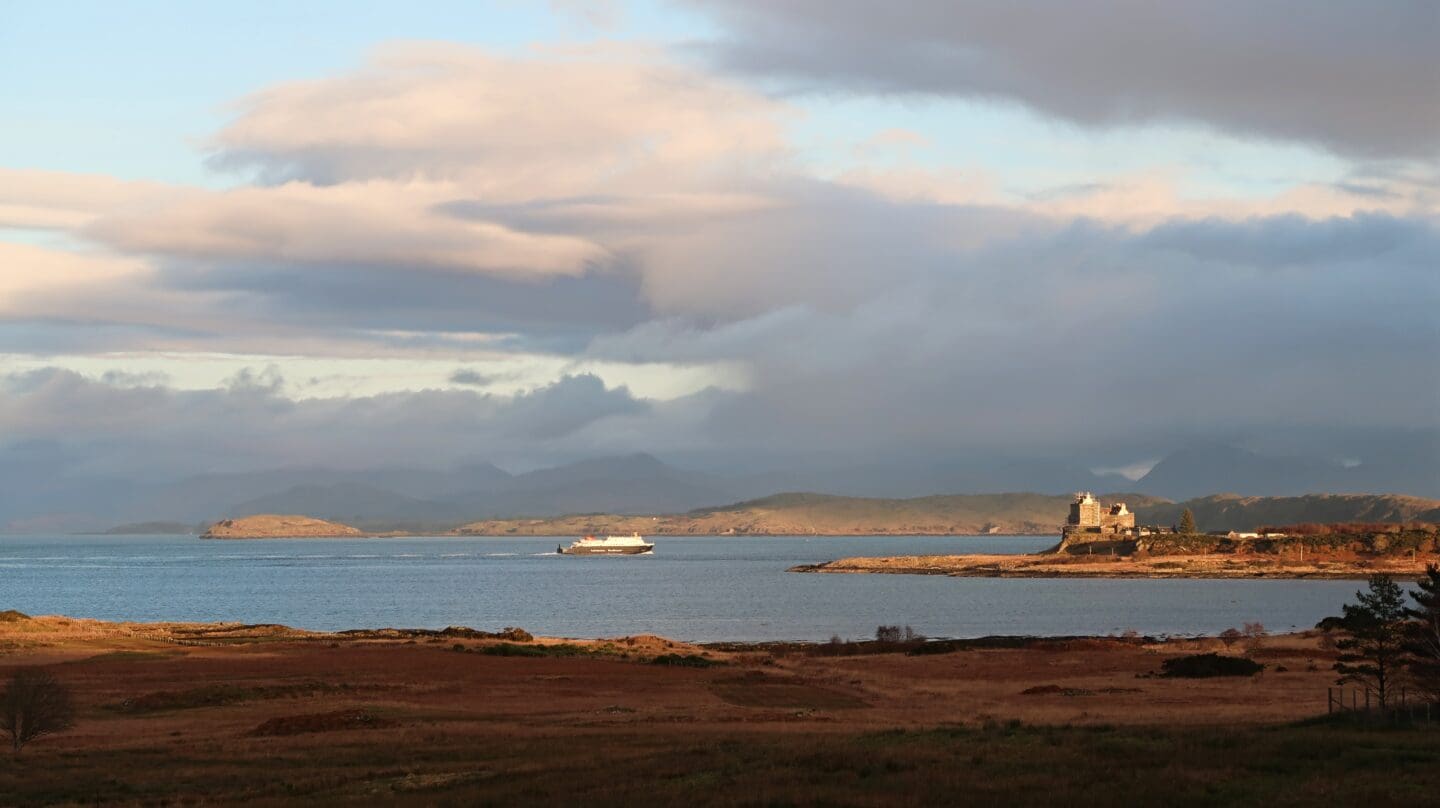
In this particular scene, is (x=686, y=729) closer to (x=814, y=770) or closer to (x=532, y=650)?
(x=814, y=770)

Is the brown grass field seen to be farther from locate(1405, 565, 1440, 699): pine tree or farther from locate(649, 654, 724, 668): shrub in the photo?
locate(1405, 565, 1440, 699): pine tree

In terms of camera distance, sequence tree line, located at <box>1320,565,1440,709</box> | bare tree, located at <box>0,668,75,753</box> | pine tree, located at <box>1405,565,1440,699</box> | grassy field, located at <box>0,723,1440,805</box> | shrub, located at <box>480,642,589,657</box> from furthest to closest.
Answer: shrub, located at <box>480,642,589,657</box> → bare tree, located at <box>0,668,75,753</box> → tree line, located at <box>1320,565,1440,709</box> → pine tree, located at <box>1405,565,1440,699</box> → grassy field, located at <box>0,723,1440,805</box>

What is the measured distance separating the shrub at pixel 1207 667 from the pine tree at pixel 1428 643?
2309 cm

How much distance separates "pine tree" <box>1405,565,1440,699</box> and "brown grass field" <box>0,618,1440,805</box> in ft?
12.6

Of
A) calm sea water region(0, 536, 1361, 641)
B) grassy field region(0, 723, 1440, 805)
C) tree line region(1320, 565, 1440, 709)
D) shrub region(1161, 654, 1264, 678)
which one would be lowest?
calm sea water region(0, 536, 1361, 641)

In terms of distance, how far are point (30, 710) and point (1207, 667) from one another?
160 ft

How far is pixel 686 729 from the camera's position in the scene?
41.5 m

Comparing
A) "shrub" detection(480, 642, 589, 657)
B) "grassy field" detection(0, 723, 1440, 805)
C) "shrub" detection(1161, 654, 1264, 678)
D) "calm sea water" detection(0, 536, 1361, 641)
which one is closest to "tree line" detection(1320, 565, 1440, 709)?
"grassy field" detection(0, 723, 1440, 805)

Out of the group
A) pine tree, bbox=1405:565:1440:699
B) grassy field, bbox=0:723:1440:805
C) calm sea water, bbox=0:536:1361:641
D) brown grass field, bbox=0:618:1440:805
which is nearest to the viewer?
grassy field, bbox=0:723:1440:805

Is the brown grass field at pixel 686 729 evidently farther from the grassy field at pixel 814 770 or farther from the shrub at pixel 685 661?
the shrub at pixel 685 661

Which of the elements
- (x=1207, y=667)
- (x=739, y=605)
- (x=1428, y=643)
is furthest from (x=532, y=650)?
(x=739, y=605)

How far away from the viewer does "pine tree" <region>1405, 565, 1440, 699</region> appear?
36281 mm

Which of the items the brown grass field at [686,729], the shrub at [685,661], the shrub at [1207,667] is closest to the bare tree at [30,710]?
the brown grass field at [686,729]

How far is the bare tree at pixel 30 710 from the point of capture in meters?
39.3
